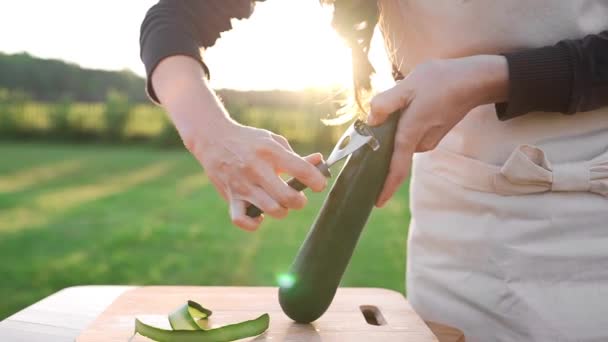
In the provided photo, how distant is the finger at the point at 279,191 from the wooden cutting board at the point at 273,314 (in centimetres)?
21

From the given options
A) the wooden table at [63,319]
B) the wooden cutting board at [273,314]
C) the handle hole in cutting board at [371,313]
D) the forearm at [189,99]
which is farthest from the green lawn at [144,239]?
the forearm at [189,99]

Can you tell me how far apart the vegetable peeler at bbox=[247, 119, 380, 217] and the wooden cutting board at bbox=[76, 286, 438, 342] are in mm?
213

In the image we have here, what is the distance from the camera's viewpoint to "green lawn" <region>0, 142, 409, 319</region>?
3930mm

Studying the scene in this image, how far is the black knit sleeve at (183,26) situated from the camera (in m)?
0.89

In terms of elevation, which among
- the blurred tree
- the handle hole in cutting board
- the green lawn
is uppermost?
the blurred tree

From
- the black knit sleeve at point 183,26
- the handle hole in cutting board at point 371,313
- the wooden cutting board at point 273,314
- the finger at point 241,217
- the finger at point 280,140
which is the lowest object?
the handle hole in cutting board at point 371,313

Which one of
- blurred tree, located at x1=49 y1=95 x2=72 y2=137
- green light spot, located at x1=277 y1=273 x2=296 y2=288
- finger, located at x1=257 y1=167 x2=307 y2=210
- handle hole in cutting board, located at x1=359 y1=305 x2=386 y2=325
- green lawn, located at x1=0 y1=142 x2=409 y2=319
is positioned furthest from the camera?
blurred tree, located at x1=49 y1=95 x2=72 y2=137

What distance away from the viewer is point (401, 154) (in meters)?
0.89

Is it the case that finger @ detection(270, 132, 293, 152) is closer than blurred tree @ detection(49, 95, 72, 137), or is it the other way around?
finger @ detection(270, 132, 293, 152)

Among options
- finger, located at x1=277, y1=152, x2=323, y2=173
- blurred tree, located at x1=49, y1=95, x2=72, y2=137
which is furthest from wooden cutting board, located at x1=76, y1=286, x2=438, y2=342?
blurred tree, located at x1=49, y1=95, x2=72, y2=137

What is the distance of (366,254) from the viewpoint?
14.8 ft

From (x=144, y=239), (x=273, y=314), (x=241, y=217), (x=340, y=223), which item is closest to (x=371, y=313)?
(x=273, y=314)

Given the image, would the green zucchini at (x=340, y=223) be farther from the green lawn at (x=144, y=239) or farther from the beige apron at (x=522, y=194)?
the green lawn at (x=144, y=239)

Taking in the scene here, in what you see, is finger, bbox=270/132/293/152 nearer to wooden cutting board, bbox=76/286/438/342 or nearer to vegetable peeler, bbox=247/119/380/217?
vegetable peeler, bbox=247/119/380/217
